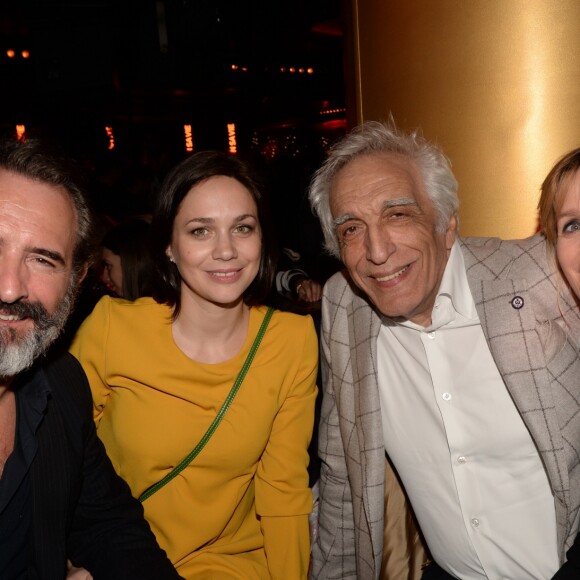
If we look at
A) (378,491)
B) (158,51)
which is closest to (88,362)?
(378,491)

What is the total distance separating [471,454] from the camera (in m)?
2.02

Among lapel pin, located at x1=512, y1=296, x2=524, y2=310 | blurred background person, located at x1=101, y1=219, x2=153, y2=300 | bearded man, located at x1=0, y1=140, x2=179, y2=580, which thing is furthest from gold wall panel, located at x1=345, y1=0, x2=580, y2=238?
blurred background person, located at x1=101, y1=219, x2=153, y2=300

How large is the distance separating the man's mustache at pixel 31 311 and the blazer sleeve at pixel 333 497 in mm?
1143

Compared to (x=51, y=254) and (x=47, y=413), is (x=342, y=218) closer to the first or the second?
(x=51, y=254)

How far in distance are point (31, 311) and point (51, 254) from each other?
0.20 metres

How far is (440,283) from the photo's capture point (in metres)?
2.10

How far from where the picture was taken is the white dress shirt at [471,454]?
1.98 meters

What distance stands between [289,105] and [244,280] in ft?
51.1

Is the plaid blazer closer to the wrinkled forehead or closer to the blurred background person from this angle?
the wrinkled forehead

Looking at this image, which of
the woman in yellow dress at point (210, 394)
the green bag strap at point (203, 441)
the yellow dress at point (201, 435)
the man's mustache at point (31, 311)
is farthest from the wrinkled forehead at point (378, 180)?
the man's mustache at point (31, 311)

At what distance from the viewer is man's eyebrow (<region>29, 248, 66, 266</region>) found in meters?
1.71

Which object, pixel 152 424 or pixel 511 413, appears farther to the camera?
pixel 152 424

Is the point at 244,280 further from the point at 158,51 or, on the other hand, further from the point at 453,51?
the point at 158,51

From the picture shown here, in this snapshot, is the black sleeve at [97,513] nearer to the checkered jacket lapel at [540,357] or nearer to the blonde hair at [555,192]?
the checkered jacket lapel at [540,357]
